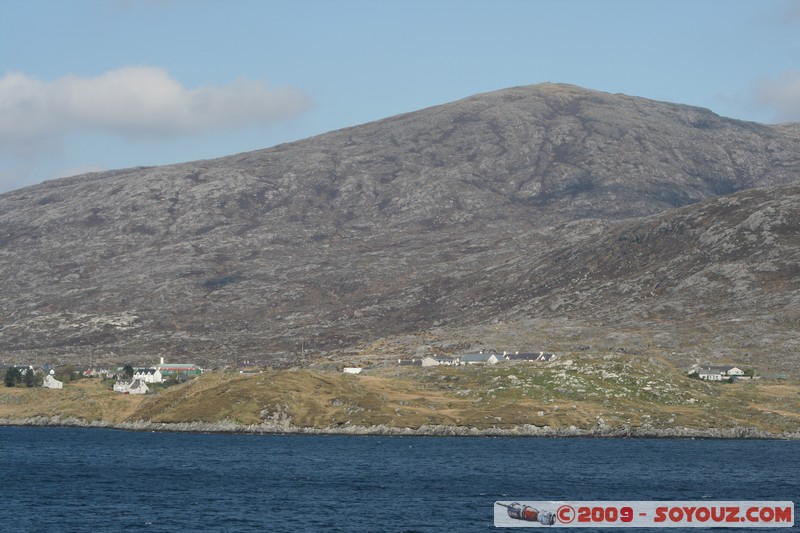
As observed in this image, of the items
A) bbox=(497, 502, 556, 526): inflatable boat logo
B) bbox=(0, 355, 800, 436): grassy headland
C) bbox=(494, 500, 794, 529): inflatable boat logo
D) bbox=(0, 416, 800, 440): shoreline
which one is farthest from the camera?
bbox=(0, 355, 800, 436): grassy headland

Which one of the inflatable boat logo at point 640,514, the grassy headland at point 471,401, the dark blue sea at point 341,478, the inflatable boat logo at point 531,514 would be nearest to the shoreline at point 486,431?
the grassy headland at point 471,401

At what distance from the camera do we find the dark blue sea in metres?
85.0

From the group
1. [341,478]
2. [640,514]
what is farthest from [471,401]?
[640,514]

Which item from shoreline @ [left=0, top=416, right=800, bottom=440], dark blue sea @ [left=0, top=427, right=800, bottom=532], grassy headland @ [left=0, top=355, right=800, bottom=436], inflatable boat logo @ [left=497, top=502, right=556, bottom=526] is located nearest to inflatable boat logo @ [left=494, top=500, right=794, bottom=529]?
inflatable boat logo @ [left=497, top=502, right=556, bottom=526]

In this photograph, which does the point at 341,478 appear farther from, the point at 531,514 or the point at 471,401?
the point at 471,401

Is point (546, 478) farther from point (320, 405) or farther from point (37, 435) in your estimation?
point (37, 435)

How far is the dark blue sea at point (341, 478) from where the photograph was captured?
279 ft

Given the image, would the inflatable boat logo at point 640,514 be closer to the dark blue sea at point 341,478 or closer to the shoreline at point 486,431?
the dark blue sea at point 341,478

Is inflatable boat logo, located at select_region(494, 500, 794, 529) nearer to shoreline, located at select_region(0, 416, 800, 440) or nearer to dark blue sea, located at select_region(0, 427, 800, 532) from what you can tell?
dark blue sea, located at select_region(0, 427, 800, 532)

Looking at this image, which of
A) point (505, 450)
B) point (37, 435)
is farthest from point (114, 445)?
point (505, 450)

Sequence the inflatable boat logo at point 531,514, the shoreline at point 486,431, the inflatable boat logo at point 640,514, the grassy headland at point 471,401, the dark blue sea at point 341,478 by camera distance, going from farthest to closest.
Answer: the grassy headland at point 471,401 < the shoreline at point 486,431 < the dark blue sea at point 341,478 < the inflatable boat logo at point 640,514 < the inflatable boat logo at point 531,514

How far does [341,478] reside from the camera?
108 metres

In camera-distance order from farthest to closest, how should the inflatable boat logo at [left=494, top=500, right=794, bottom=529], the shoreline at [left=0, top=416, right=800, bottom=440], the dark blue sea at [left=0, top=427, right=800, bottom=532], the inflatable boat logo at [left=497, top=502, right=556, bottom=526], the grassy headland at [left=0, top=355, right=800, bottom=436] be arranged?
the grassy headland at [left=0, top=355, right=800, bottom=436] → the shoreline at [left=0, top=416, right=800, bottom=440] → the dark blue sea at [left=0, top=427, right=800, bottom=532] → the inflatable boat logo at [left=494, top=500, right=794, bottom=529] → the inflatable boat logo at [left=497, top=502, right=556, bottom=526]

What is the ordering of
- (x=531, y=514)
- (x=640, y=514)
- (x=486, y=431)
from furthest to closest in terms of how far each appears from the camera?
(x=486, y=431)
(x=640, y=514)
(x=531, y=514)
